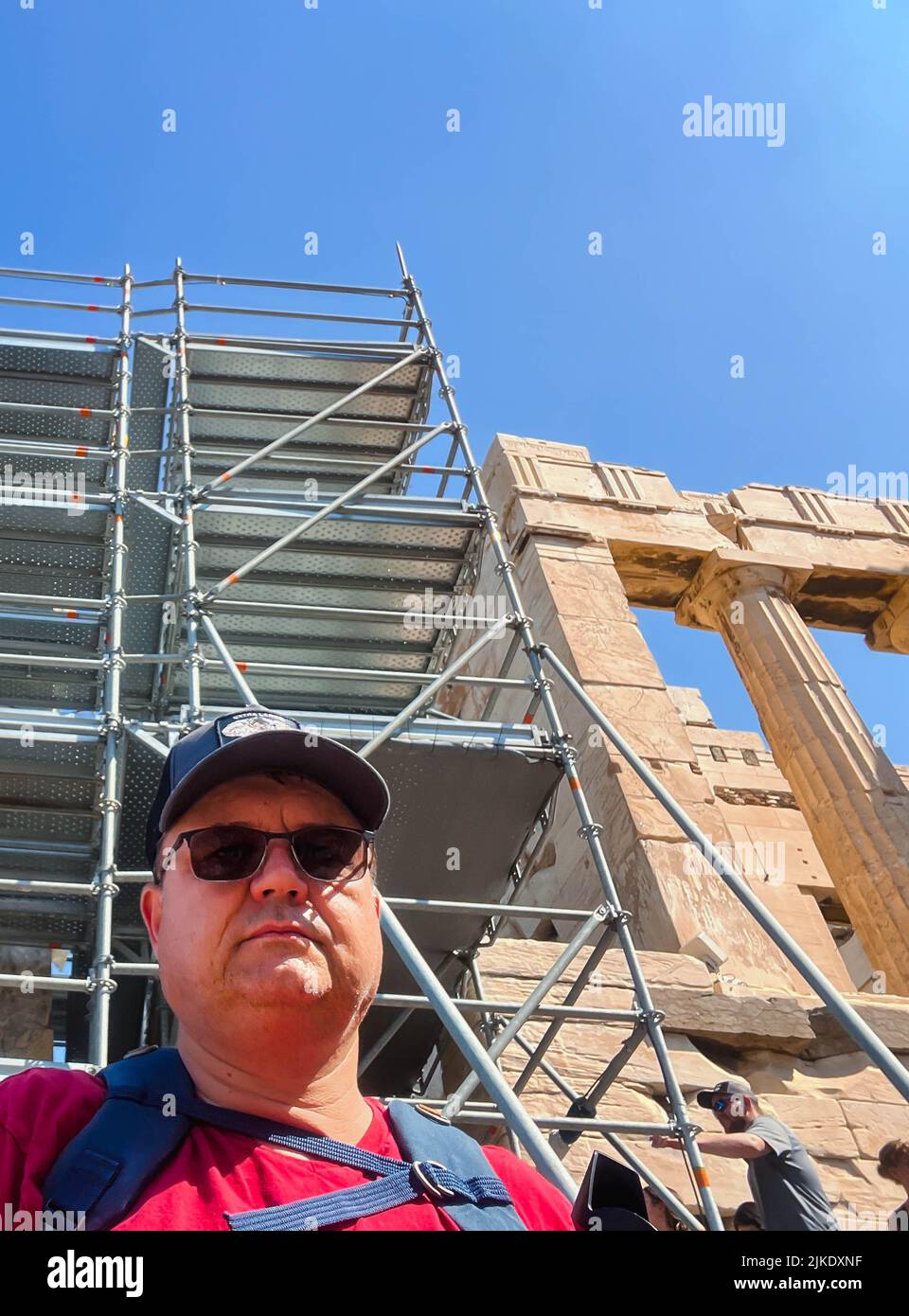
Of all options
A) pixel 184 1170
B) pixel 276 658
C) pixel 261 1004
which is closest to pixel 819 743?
pixel 276 658

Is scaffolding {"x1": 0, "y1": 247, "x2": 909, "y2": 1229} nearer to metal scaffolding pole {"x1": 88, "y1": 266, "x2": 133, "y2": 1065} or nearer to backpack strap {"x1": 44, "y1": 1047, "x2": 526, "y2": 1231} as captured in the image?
metal scaffolding pole {"x1": 88, "y1": 266, "x2": 133, "y2": 1065}

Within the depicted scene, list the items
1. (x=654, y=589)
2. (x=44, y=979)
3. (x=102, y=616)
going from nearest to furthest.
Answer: (x=44, y=979), (x=102, y=616), (x=654, y=589)

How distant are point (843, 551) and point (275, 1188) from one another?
46.0 feet

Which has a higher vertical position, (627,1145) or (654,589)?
(654,589)

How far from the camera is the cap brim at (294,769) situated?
6.92 feet

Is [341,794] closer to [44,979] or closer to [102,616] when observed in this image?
[44,979]

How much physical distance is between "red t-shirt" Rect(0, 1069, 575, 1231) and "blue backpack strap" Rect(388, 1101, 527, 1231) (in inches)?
1.1

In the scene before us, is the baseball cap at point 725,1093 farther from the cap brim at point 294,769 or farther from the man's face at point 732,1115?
the cap brim at point 294,769

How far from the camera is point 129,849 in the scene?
265 inches

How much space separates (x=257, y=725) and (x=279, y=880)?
343 mm

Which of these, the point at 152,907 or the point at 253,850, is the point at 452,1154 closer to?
the point at 253,850

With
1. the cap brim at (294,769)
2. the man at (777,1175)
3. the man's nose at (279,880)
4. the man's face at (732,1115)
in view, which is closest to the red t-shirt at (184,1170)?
the man's nose at (279,880)

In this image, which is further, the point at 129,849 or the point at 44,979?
the point at 129,849
